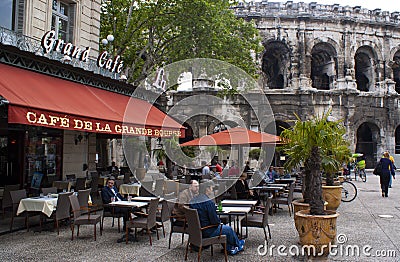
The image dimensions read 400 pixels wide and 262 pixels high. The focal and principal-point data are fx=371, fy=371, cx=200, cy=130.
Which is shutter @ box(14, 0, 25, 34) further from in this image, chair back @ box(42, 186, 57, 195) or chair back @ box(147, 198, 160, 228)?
chair back @ box(147, 198, 160, 228)

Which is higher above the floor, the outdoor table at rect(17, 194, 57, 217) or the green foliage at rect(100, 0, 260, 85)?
the green foliage at rect(100, 0, 260, 85)

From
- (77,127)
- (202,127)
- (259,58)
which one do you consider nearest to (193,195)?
(77,127)

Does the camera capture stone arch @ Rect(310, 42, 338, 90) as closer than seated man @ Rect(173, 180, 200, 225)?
No

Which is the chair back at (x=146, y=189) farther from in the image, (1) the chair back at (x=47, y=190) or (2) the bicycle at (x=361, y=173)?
(2) the bicycle at (x=361, y=173)

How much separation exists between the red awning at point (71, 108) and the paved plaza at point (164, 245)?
2518 millimetres

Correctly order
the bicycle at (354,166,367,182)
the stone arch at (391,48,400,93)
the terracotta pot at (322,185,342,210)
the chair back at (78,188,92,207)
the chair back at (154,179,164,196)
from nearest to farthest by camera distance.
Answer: the chair back at (78,188,92,207) < the terracotta pot at (322,185,342,210) < the chair back at (154,179,164,196) < the bicycle at (354,166,367,182) < the stone arch at (391,48,400,93)

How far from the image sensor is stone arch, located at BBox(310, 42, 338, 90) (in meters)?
27.5

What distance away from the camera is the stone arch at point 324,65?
2753 centimetres

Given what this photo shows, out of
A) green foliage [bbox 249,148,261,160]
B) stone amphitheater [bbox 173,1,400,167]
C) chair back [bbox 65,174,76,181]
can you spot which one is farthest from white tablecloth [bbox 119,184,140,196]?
stone amphitheater [bbox 173,1,400,167]

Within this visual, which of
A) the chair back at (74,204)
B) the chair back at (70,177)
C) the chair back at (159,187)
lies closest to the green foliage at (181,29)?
the chair back at (70,177)

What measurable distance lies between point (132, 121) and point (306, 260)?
7144 mm

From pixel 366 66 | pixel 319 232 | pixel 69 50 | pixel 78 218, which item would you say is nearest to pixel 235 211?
pixel 319 232

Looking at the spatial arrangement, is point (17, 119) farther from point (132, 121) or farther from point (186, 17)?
point (186, 17)

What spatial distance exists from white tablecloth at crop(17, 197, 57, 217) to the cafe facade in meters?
1.71
